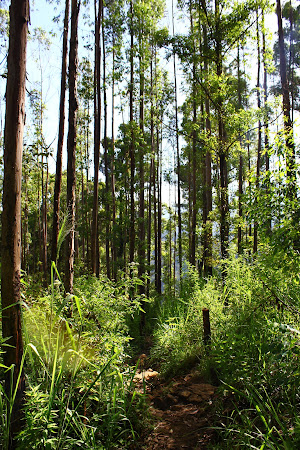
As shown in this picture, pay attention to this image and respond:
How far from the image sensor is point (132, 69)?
30.7 feet

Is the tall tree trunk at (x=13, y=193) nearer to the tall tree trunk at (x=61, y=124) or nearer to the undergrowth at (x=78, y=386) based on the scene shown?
the undergrowth at (x=78, y=386)

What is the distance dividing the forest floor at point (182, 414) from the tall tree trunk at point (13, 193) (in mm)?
1439

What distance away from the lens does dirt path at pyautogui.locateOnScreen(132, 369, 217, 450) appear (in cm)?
278

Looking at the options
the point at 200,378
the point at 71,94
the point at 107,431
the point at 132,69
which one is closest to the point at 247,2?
the point at 132,69

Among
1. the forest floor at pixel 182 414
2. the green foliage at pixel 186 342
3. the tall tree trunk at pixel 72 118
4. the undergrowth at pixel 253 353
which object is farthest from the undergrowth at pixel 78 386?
the tall tree trunk at pixel 72 118

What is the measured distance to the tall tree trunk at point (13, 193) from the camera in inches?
90.7

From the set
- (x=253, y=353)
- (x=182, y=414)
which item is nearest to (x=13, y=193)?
(x=253, y=353)

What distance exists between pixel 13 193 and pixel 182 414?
2.96 metres

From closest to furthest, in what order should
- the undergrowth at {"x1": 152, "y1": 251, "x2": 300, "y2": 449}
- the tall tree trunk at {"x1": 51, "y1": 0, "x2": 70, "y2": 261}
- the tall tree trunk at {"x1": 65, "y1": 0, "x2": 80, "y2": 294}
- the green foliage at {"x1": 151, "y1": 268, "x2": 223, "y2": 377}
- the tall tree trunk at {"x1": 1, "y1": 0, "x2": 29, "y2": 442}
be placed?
the undergrowth at {"x1": 152, "y1": 251, "x2": 300, "y2": 449}, the tall tree trunk at {"x1": 1, "y1": 0, "x2": 29, "y2": 442}, the green foliage at {"x1": 151, "y1": 268, "x2": 223, "y2": 377}, the tall tree trunk at {"x1": 65, "y1": 0, "x2": 80, "y2": 294}, the tall tree trunk at {"x1": 51, "y1": 0, "x2": 70, "y2": 261}

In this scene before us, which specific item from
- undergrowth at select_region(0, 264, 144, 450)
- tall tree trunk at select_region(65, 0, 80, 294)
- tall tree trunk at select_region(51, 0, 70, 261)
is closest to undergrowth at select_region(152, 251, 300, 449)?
undergrowth at select_region(0, 264, 144, 450)

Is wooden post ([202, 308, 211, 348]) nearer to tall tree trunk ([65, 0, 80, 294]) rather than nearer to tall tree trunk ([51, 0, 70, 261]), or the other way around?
tall tree trunk ([65, 0, 80, 294])

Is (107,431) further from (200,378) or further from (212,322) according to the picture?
(212,322)

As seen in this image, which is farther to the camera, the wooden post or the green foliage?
the green foliage

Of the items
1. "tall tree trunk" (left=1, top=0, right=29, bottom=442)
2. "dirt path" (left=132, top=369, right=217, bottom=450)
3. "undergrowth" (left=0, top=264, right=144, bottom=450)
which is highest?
"tall tree trunk" (left=1, top=0, right=29, bottom=442)
